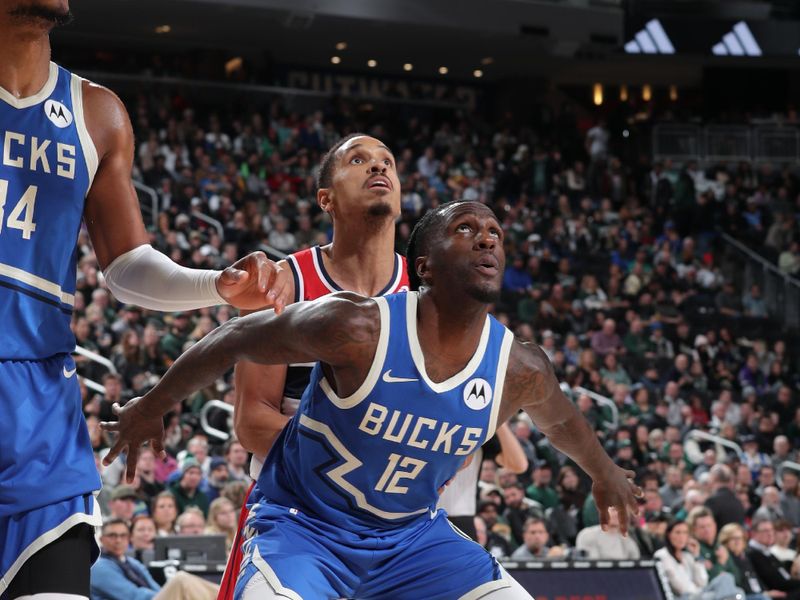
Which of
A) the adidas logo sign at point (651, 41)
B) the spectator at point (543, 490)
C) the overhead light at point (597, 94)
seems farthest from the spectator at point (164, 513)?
the overhead light at point (597, 94)

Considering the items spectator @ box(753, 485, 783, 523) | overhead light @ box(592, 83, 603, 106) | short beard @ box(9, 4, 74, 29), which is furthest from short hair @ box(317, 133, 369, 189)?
overhead light @ box(592, 83, 603, 106)

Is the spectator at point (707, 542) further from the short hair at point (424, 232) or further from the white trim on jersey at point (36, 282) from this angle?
the white trim on jersey at point (36, 282)

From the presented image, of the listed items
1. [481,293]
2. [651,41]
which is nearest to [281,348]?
[481,293]

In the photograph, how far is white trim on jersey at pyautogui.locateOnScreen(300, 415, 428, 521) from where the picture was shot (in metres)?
3.72

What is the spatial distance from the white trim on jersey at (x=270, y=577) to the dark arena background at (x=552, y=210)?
3.82m

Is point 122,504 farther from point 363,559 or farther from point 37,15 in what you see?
point 37,15

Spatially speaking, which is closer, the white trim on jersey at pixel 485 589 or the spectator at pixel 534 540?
the white trim on jersey at pixel 485 589

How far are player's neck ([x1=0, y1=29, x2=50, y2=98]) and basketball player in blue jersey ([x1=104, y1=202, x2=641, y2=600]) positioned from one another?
93cm

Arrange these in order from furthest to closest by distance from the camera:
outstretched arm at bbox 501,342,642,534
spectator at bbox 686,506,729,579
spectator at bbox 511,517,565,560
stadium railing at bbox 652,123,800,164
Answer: stadium railing at bbox 652,123,800,164 → spectator at bbox 686,506,729,579 → spectator at bbox 511,517,565,560 → outstretched arm at bbox 501,342,642,534

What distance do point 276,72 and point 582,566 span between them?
1979 cm

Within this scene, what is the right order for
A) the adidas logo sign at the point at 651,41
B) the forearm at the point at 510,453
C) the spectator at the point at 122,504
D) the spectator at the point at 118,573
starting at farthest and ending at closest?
the adidas logo sign at the point at 651,41 < the spectator at the point at 122,504 < the spectator at the point at 118,573 < the forearm at the point at 510,453

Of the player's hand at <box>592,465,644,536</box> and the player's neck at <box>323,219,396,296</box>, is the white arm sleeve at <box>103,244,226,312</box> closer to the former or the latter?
the player's neck at <box>323,219,396,296</box>

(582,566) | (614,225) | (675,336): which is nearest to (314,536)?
(582,566)

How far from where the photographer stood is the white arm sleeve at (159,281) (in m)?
3.15
